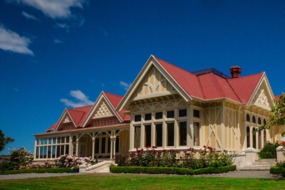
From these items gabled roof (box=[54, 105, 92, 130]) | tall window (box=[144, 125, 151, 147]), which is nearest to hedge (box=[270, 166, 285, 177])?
tall window (box=[144, 125, 151, 147])

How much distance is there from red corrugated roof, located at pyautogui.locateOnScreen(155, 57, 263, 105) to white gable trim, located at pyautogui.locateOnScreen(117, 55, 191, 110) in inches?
8.7

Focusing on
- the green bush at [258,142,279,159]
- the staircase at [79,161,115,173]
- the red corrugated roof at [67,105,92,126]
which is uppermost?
the red corrugated roof at [67,105,92,126]

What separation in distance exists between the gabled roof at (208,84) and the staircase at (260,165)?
15.3ft

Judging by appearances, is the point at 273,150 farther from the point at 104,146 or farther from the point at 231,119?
the point at 104,146

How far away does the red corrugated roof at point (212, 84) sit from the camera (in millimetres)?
27500

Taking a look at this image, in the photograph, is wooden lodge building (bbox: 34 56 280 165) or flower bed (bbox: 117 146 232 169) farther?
wooden lodge building (bbox: 34 56 280 165)

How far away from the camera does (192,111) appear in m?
26.8

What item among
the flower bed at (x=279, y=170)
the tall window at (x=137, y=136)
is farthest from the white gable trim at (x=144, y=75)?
the flower bed at (x=279, y=170)

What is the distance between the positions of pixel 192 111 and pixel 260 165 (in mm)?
5900

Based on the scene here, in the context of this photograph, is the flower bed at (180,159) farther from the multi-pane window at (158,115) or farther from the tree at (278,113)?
the tree at (278,113)

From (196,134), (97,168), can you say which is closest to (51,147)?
(97,168)

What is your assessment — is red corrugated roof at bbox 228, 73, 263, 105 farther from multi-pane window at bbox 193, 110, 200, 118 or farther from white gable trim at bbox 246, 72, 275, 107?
multi-pane window at bbox 193, 110, 200, 118

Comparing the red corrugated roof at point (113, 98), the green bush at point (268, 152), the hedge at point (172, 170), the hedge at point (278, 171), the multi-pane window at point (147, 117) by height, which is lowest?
the hedge at point (172, 170)

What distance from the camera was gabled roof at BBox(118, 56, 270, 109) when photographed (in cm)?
2736
